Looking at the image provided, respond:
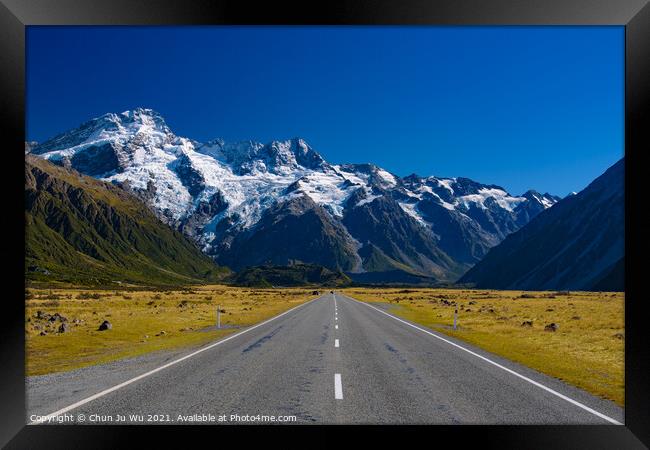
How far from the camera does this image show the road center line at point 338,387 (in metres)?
11.4

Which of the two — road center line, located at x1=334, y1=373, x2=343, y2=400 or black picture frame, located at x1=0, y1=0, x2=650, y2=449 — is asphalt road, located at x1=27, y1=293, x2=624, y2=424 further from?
black picture frame, located at x1=0, y1=0, x2=650, y2=449

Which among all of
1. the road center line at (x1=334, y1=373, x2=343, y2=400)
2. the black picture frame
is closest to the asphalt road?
the road center line at (x1=334, y1=373, x2=343, y2=400)

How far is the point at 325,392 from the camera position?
467 inches

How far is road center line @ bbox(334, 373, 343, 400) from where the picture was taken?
11445 millimetres

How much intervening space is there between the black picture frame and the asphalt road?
580mm
